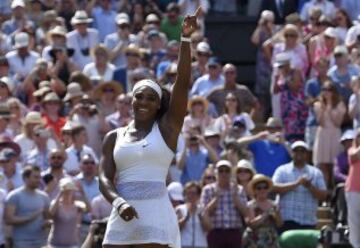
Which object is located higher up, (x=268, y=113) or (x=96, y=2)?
(x=96, y=2)

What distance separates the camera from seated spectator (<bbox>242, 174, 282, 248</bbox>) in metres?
16.4

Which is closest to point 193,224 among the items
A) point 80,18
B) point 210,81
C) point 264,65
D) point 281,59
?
point 210,81

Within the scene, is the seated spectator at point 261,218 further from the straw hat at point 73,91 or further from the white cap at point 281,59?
the white cap at point 281,59

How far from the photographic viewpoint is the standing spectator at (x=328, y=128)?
18.8m

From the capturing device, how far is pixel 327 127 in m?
18.9

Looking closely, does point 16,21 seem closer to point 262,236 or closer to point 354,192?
point 262,236

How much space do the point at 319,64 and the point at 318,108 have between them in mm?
1407

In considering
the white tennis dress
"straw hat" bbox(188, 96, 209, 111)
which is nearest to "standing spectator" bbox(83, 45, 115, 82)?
"straw hat" bbox(188, 96, 209, 111)

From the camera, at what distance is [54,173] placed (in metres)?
17.0

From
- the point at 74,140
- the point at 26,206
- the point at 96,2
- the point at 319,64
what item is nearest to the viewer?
the point at 26,206

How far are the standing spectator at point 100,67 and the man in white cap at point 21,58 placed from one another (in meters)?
0.75

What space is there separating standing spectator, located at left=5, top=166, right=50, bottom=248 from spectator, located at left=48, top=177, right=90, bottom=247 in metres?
0.19

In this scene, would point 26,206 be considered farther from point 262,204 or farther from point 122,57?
point 122,57

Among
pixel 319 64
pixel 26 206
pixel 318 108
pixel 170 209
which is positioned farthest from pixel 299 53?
pixel 170 209
